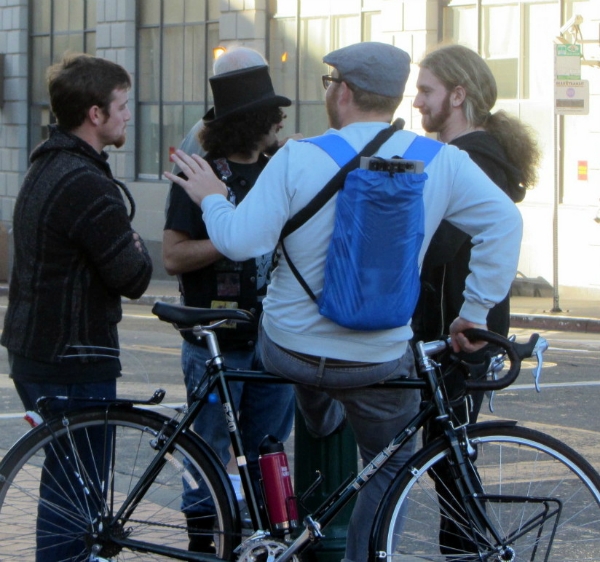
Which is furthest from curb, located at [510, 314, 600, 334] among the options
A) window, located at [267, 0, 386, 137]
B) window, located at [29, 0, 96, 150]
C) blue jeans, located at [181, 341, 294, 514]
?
window, located at [29, 0, 96, 150]

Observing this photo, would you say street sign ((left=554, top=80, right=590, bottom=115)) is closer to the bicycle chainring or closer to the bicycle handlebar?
the bicycle handlebar

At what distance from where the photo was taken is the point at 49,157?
411cm

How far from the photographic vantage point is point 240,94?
4.68 meters

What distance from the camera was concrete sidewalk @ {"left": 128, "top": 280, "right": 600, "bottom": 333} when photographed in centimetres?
1538

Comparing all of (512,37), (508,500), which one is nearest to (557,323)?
(512,37)

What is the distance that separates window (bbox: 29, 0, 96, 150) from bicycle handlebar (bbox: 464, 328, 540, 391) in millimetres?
22033

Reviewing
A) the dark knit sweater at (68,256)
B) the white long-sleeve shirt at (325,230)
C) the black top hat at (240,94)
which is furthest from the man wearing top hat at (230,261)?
the white long-sleeve shirt at (325,230)

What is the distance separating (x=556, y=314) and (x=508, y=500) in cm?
1242

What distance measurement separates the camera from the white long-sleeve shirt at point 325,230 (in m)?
3.66

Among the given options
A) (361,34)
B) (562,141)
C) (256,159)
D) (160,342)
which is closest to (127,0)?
(361,34)

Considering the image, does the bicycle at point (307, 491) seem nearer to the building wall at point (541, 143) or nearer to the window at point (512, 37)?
the building wall at point (541, 143)

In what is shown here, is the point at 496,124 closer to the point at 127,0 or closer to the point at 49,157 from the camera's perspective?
the point at 49,157

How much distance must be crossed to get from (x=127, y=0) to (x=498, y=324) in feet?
66.8

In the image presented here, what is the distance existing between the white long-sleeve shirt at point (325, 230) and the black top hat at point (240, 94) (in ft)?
2.83
